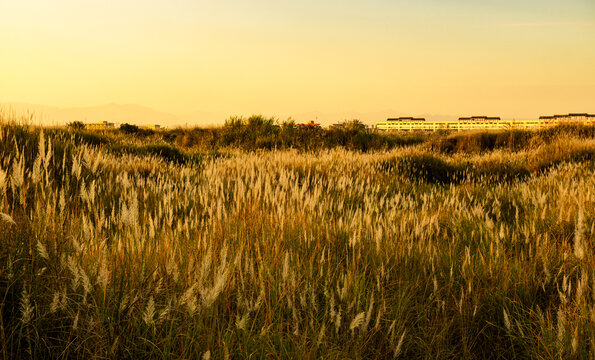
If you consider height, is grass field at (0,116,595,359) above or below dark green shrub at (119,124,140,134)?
below

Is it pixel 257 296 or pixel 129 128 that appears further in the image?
pixel 129 128

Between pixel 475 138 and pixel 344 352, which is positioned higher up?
pixel 475 138

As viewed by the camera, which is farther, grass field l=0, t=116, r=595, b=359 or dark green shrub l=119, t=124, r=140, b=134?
dark green shrub l=119, t=124, r=140, b=134

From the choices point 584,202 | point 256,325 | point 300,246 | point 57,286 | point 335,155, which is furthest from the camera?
point 335,155

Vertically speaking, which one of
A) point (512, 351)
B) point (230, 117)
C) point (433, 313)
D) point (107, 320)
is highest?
point (230, 117)

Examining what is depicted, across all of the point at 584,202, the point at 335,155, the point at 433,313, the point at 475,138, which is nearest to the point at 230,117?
the point at 475,138

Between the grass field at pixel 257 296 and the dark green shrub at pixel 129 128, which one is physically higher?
the dark green shrub at pixel 129 128

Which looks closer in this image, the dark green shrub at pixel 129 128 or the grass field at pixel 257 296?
the grass field at pixel 257 296

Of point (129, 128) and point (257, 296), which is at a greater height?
point (129, 128)

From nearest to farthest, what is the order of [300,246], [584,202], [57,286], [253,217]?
[57,286], [300,246], [253,217], [584,202]

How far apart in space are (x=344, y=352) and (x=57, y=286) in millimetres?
1211

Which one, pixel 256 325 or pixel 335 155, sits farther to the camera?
pixel 335 155

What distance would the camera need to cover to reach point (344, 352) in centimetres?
182

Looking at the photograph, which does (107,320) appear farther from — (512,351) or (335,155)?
(335,155)
